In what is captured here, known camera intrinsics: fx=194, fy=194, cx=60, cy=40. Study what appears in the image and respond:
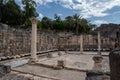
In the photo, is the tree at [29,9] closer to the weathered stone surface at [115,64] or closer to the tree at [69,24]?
the tree at [69,24]

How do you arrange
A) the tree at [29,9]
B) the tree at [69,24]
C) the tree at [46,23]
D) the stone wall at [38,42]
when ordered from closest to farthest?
the stone wall at [38,42] → the tree at [29,9] → the tree at [46,23] → the tree at [69,24]

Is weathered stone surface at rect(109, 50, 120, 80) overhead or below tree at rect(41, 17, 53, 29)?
below

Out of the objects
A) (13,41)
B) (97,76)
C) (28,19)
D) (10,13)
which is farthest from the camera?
(28,19)

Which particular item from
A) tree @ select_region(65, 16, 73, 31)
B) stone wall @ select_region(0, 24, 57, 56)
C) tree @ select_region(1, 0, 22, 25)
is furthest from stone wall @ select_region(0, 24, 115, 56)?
tree @ select_region(65, 16, 73, 31)

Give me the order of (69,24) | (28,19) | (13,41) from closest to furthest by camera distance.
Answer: (13,41) → (28,19) → (69,24)

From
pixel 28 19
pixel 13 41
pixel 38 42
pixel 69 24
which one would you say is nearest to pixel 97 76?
pixel 13 41

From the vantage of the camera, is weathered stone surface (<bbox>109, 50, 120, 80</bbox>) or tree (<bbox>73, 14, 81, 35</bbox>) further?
tree (<bbox>73, 14, 81, 35</bbox>)

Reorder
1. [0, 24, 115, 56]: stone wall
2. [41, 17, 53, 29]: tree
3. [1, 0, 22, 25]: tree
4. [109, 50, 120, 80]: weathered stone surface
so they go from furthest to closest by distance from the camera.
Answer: [41, 17, 53, 29]: tree
[1, 0, 22, 25]: tree
[0, 24, 115, 56]: stone wall
[109, 50, 120, 80]: weathered stone surface

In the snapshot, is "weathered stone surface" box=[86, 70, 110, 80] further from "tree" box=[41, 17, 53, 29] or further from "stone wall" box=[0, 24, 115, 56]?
"tree" box=[41, 17, 53, 29]

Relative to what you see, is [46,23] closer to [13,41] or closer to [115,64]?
[13,41]

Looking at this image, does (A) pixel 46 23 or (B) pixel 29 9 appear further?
(A) pixel 46 23

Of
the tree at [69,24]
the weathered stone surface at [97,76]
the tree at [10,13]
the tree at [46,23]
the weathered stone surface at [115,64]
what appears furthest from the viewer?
the tree at [69,24]

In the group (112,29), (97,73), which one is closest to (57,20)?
(112,29)

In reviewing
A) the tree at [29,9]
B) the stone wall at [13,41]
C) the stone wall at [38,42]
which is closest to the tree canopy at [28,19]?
the tree at [29,9]
